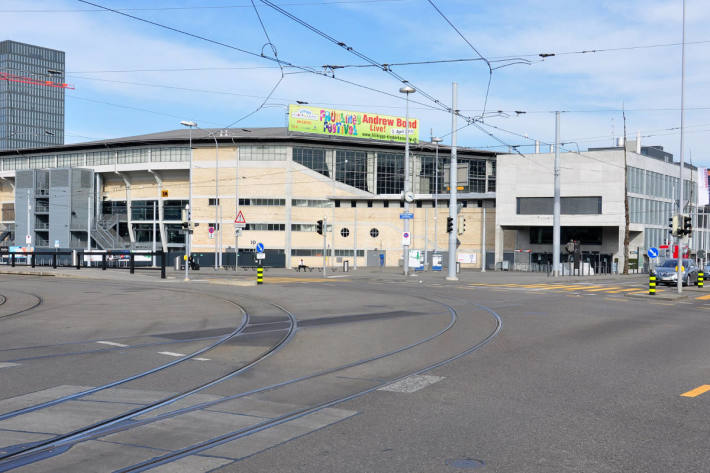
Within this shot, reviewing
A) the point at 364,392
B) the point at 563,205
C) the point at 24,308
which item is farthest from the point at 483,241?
the point at 364,392

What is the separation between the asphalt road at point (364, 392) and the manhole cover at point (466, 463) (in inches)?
0.8

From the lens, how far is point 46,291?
26.0 metres

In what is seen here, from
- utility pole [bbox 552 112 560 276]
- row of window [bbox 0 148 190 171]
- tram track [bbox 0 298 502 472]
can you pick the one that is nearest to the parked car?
utility pole [bbox 552 112 560 276]

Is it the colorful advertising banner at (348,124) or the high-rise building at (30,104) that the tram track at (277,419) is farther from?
the high-rise building at (30,104)

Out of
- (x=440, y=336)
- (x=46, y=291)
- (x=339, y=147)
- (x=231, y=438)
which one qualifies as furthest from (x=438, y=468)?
(x=339, y=147)

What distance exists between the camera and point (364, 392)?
8.44 meters

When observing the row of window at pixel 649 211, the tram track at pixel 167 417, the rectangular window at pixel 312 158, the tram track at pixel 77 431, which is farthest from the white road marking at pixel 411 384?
the rectangular window at pixel 312 158

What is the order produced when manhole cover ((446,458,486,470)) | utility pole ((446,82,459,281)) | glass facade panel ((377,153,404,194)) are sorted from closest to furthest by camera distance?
manhole cover ((446,458,486,470))
utility pole ((446,82,459,281))
glass facade panel ((377,153,404,194))

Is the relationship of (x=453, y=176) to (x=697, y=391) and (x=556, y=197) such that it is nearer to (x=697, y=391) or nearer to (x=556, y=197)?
(x=556, y=197)

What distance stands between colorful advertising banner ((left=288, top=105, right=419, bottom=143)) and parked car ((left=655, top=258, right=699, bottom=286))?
141 feet

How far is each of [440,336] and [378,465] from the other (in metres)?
8.40

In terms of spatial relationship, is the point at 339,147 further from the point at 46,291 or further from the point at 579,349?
the point at 579,349

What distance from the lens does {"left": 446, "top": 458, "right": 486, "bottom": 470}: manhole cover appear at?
5555 millimetres

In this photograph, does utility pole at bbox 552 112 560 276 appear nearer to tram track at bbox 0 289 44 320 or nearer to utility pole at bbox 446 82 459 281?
utility pole at bbox 446 82 459 281
